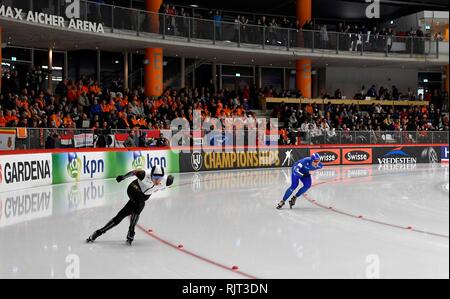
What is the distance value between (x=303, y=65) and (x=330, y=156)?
7.27m

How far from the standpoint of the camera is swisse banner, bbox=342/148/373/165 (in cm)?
2753

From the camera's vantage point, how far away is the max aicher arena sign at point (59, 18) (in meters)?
19.2

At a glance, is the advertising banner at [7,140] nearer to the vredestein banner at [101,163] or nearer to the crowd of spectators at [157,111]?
the crowd of spectators at [157,111]

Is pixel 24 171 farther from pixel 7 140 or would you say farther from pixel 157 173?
pixel 157 173

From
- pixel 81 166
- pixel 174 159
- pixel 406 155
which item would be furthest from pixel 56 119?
pixel 406 155

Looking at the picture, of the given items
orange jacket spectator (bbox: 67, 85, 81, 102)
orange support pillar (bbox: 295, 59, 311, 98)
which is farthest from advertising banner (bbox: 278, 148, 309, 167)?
orange jacket spectator (bbox: 67, 85, 81, 102)

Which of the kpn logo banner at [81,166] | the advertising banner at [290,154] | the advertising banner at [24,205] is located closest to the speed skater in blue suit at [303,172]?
the advertising banner at [24,205]

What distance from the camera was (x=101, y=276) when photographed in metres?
6.30

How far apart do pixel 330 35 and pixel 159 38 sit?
9783 mm

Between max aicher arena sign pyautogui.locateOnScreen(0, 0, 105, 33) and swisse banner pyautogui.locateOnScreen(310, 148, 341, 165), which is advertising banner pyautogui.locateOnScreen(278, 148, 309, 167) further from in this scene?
max aicher arena sign pyautogui.locateOnScreen(0, 0, 105, 33)

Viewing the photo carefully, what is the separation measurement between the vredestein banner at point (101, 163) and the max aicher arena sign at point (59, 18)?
17.5 feet

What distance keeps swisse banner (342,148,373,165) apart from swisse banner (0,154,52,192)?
15117mm

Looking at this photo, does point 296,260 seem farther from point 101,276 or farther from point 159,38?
point 159,38

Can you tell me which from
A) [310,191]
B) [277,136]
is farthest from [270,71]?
[310,191]
